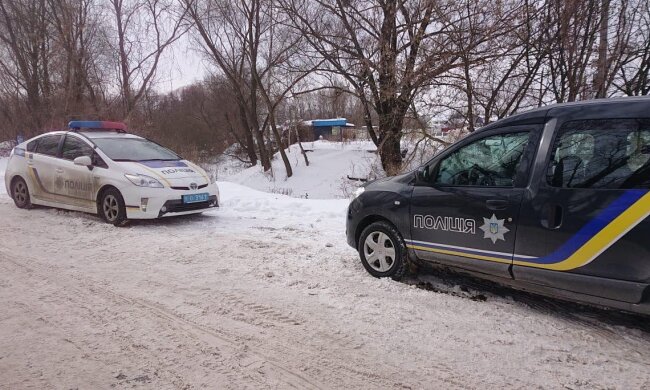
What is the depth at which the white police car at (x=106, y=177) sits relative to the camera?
7.05m

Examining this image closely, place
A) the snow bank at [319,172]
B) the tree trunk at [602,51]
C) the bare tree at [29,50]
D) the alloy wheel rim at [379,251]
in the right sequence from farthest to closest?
1. the bare tree at [29,50]
2. the snow bank at [319,172]
3. the tree trunk at [602,51]
4. the alloy wheel rim at [379,251]

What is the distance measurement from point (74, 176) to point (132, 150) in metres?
1.08

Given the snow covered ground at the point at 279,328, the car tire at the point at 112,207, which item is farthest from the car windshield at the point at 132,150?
the snow covered ground at the point at 279,328

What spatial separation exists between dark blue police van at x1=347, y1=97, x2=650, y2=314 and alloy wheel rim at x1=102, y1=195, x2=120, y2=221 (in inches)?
194

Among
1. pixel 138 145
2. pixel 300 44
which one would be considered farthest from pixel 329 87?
pixel 138 145

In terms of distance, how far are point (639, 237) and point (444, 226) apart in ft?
5.13

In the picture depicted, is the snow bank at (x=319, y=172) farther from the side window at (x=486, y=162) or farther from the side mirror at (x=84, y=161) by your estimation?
the side window at (x=486, y=162)

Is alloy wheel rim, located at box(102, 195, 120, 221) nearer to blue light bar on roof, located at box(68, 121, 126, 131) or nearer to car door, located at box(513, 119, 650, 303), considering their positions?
blue light bar on roof, located at box(68, 121, 126, 131)

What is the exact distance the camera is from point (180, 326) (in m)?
3.54

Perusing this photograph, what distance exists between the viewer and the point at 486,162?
13.1 feet

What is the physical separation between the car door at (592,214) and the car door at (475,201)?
0.16 meters

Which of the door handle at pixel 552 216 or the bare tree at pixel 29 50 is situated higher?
the bare tree at pixel 29 50

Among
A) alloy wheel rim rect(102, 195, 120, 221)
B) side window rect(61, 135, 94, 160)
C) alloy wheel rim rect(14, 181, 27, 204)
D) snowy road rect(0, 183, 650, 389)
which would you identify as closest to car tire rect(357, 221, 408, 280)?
snowy road rect(0, 183, 650, 389)

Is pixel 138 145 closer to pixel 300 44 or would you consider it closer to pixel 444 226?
pixel 444 226
